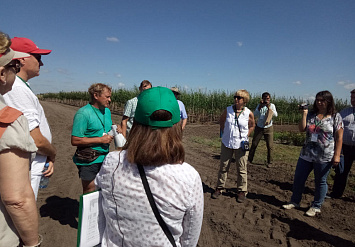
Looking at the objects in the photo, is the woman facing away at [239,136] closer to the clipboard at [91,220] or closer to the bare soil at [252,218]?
the bare soil at [252,218]

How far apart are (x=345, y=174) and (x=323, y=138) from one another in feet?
5.09

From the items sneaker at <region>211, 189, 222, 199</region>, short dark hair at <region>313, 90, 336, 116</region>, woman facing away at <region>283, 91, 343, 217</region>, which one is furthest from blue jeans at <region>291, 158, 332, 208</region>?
sneaker at <region>211, 189, 222, 199</region>

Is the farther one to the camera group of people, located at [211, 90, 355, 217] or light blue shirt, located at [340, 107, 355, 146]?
light blue shirt, located at [340, 107, 355, 146]

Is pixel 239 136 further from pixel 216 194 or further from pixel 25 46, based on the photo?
pixel 25 46

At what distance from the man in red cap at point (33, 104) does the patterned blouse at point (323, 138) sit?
144 inches

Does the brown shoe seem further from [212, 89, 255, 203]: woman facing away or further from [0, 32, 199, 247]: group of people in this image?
[0, 32, 199, 247]: group of people

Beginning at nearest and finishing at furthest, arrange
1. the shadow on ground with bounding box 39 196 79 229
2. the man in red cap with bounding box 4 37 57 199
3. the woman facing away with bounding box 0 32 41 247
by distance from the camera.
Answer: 1. the woman facing away with bounding box 0 32 41 247
2. the man in red cap with bounding box 4 37 57 199
3. the shadow on ground with bounding box 39 196 79 229

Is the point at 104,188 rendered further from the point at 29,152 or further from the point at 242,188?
the point at 242,188

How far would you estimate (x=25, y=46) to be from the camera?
2062 millimetres

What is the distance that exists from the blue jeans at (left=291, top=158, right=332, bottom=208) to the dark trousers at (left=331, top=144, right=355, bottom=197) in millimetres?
1031

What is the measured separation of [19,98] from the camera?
1.74 meters

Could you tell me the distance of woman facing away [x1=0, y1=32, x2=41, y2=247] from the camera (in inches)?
43.2

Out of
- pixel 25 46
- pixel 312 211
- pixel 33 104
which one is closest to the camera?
pixel 33 104

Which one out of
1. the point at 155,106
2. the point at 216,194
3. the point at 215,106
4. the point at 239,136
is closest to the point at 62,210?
the point at 216,194
